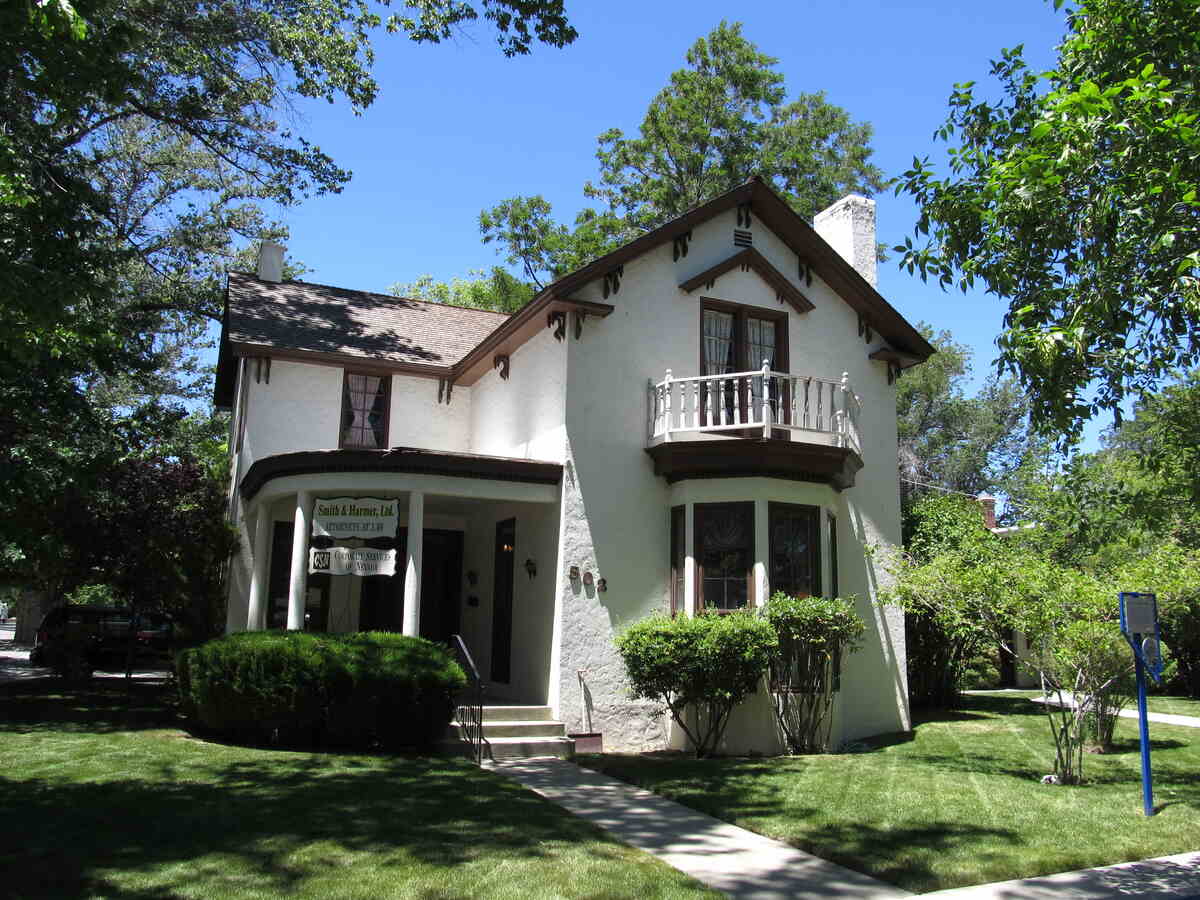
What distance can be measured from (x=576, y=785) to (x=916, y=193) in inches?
280

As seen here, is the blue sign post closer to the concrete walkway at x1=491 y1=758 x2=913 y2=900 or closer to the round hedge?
the concrete walkway at x1=491 y1=758 x2=913 y2=900

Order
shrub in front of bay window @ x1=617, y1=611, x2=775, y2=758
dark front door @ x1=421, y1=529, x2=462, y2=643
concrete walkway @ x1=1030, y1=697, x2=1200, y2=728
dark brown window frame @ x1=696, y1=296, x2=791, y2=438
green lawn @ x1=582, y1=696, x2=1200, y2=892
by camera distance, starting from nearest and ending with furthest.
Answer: green lawn @ x1=582, y1=696, x2=1200, y2=892 < shrub in front of bay window @ x1=617, y1=611, x2=775, y2=758 < dark brown window frame @ x1=696, y1=296, x2=791, y2=438 < concrete walkway @ x1=1030, y1=697, x2=1200, y2=728 < dark front door @ x1=421, y1=529, x2=462, y2=643

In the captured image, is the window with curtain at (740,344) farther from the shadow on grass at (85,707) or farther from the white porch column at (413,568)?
the shadow on grass at (85,707)

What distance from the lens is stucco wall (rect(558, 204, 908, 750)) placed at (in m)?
12.8

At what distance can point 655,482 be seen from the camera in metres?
13.6

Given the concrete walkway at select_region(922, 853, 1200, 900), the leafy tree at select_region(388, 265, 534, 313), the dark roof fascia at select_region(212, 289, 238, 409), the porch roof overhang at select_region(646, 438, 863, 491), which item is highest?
the leafy tree at select_region(388, 265, 534, 313)

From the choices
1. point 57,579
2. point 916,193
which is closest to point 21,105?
point 57,579

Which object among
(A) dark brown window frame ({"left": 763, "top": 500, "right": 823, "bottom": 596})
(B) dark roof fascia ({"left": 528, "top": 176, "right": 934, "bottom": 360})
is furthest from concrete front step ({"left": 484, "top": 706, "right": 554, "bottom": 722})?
(B) dark roof fascia ({"left": 528, "top": 176, "right": 934, "bottom": 360})

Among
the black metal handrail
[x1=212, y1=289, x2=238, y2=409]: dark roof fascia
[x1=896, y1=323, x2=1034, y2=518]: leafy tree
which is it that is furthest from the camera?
[x1=896, y1=323, x2=1034, y2=518]: leafy tree

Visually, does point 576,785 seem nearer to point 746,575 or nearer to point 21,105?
point 746,575

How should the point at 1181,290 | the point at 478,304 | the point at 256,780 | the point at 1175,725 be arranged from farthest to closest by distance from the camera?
the point at 478,304 < the point at 1175,725 < the point at 256,780 < the point at 1181,290

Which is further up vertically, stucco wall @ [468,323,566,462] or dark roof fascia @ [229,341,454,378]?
dark roof fascia @ [229,341,454,378]

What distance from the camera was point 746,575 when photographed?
13000 mm

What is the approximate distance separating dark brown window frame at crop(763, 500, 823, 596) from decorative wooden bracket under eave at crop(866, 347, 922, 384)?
3518mm
